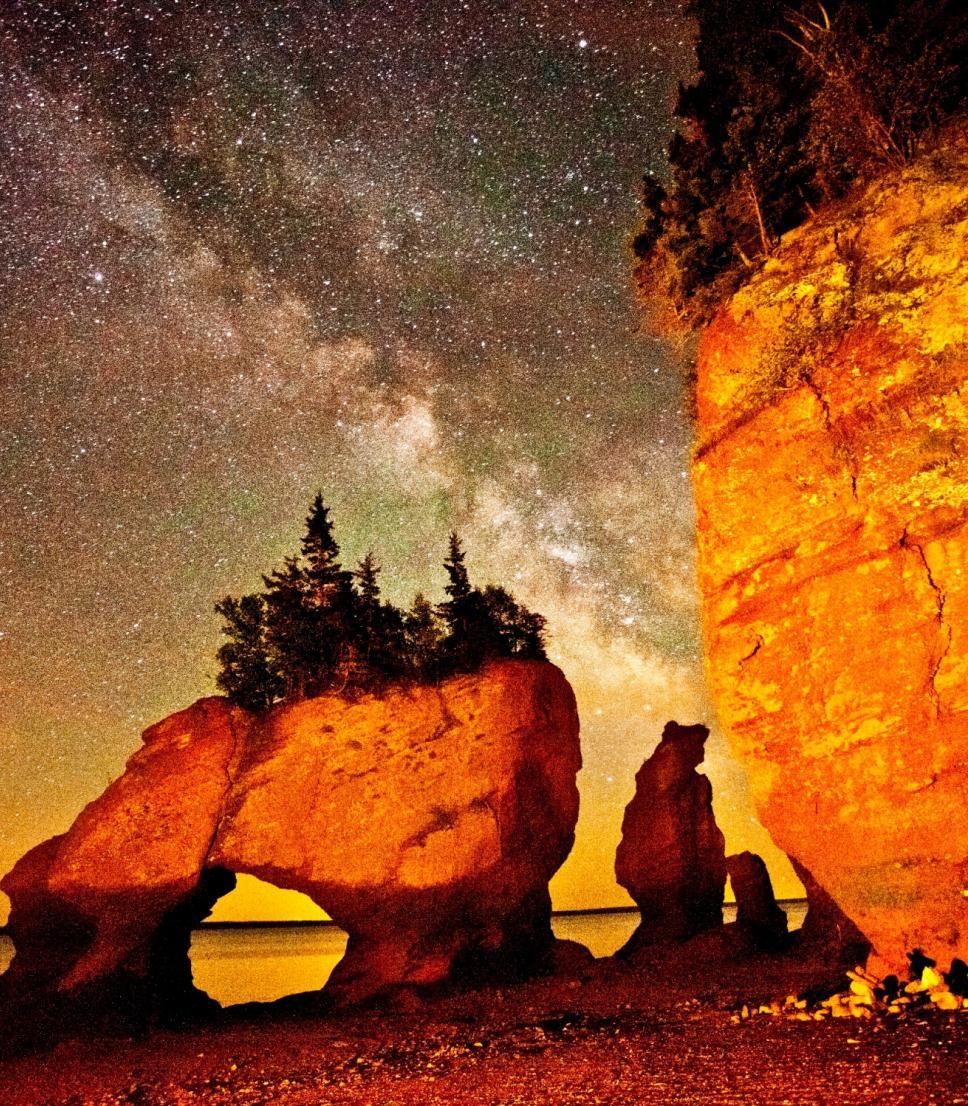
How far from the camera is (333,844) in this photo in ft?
64.9

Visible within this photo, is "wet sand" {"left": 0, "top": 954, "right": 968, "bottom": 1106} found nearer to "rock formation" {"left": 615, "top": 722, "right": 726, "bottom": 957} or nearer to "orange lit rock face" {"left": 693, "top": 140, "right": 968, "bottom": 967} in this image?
"orange lit rock face" {"left": 693, "top": 140, "right": 968, "bottom": 967}

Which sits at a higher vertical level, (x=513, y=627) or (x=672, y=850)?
(x=513, y=627)


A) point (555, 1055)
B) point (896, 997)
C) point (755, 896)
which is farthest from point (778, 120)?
point (755, 896)

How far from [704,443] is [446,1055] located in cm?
1090

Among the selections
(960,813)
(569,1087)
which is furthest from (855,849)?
(569,1087)

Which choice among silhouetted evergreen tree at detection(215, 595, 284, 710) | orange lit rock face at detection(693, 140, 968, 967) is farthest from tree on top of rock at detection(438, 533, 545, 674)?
orange lit rock face at detection(693, 140, 968, 967)

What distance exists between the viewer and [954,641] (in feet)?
31.0

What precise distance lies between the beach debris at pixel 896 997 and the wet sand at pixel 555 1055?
285mm

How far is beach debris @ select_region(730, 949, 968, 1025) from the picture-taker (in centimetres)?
877

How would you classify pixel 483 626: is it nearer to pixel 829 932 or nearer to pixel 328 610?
pixel 328 610

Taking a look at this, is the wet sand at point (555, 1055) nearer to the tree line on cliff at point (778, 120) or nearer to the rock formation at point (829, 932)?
the rock formation at point (829, 932)

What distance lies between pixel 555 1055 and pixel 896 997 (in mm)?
4702

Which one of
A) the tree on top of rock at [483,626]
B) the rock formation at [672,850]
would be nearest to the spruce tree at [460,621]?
the tree on top of rock at [483,626]

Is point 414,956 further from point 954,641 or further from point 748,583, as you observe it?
point 954,641
